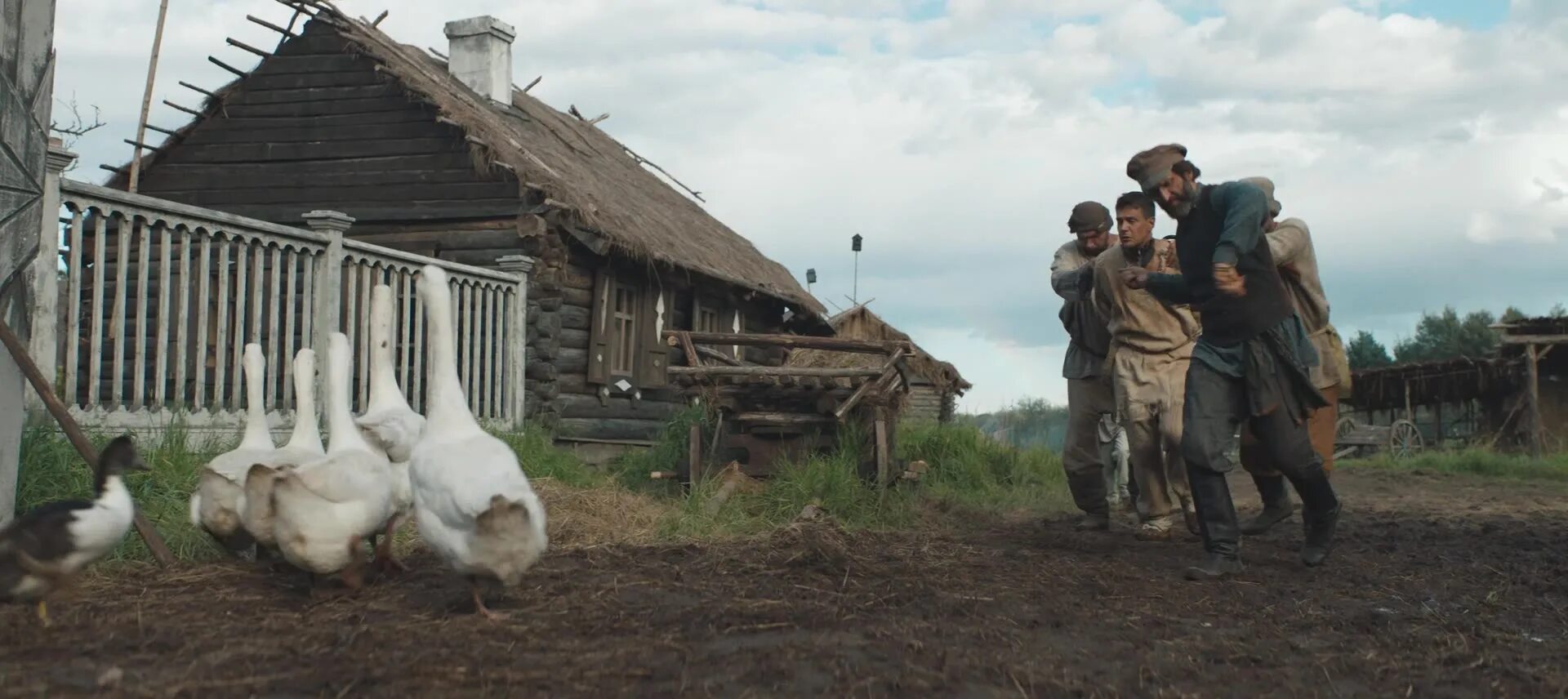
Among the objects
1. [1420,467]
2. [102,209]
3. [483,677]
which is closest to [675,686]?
[483,677]

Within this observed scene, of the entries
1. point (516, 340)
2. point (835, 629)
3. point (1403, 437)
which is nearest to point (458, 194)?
point (516, 340)

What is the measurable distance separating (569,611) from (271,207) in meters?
11.3

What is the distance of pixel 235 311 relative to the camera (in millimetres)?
8312

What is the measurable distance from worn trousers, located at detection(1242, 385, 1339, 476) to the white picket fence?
5833mm

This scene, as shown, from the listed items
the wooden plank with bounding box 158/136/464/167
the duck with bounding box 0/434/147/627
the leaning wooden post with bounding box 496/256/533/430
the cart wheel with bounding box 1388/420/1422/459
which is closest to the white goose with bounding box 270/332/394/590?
the duck with bounding box 0/434/147/627

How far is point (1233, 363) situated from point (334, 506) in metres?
3.88

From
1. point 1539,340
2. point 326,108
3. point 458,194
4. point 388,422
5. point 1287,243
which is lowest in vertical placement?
point 388,422

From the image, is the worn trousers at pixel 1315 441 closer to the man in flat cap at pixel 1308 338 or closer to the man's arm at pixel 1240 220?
the man in flat cap at pixel 1308 338

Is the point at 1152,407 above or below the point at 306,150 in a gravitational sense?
below

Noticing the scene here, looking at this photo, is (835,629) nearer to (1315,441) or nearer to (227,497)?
(227,497)

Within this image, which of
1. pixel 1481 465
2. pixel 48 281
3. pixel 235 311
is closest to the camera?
pixel 48 281

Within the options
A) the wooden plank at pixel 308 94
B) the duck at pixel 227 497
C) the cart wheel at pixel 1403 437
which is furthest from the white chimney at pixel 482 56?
the cart wheel at pixel 1403 437

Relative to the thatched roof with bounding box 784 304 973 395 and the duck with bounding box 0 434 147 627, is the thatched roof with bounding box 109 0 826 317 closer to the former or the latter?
the thatched roof with bounding box 784 304 973 395

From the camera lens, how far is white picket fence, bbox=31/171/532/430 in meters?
7.02
